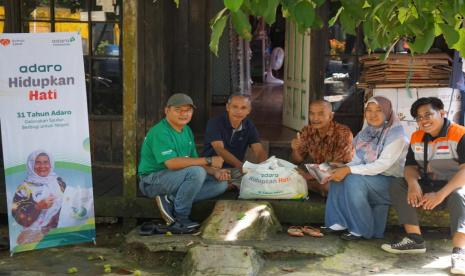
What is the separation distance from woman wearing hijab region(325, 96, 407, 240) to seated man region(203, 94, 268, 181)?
869 millimetres

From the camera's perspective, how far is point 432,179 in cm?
528

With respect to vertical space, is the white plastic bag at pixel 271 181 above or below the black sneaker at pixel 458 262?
above

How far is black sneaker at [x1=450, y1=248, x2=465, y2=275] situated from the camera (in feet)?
15.9

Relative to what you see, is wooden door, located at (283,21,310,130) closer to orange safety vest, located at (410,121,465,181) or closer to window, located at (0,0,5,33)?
orange safety vest, located at (410,121,465,181)

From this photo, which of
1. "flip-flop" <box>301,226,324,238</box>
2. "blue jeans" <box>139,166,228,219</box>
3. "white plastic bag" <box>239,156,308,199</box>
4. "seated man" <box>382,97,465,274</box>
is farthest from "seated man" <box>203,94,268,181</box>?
"seated man" <box>382,97,465,274</box>

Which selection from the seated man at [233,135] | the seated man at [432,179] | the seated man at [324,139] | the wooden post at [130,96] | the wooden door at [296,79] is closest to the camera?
the seated man at [432,179]

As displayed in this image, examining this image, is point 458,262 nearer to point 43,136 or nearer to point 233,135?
point 233,135

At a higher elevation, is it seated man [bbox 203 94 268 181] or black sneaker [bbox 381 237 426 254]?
seated man [bbox 203 94 268 181]

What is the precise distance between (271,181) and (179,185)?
78 cm

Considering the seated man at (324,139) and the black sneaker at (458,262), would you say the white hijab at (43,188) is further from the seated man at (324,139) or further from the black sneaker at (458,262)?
the black sneaker at (458,262)

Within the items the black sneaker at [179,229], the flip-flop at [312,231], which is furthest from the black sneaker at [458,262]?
the black sneaker at [179,229]

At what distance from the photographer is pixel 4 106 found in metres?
5.06

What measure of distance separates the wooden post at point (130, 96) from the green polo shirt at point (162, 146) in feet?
0.58

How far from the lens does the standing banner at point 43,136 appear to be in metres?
5.09
